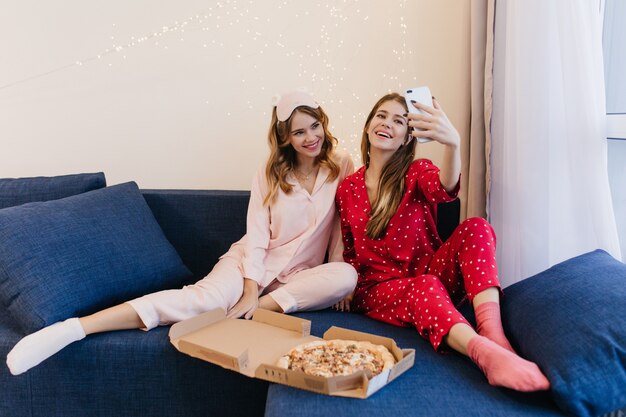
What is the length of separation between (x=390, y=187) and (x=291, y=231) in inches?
14.7

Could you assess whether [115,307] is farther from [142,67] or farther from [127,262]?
[142,67]

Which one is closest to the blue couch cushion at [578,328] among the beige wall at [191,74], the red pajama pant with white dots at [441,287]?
the red pajama pant with white dots at [441,287]

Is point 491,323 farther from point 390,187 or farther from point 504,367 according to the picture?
point 390,187

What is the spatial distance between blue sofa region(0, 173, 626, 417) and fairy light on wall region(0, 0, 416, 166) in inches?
20.8

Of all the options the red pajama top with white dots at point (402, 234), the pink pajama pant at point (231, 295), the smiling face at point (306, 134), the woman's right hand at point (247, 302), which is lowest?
the woman's right hand at point (247, 302)

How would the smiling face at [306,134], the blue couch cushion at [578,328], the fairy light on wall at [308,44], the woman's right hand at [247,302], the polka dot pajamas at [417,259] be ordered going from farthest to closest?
the fairy light on wall at [308,44]
the smiling face at [306,134]
the woman's right hand at [247,302]
the polka dot pajamas at [417,259]
the blue couch cushion at [578,328]

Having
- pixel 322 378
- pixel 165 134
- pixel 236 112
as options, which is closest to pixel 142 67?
pixel 165 134

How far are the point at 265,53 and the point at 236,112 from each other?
0.26m

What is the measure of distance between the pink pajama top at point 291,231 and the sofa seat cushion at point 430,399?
2.11 ft

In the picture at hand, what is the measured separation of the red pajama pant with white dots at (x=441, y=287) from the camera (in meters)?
1.43

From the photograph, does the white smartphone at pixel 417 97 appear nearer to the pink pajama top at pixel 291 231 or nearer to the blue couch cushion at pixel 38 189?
the pink pajama top at pixel 291 231

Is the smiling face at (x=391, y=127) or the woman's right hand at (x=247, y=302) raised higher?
the smiling face at (x=391, y=127)

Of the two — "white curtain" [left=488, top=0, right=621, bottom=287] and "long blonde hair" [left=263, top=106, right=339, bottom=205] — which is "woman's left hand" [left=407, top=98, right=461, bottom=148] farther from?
"long blonde hair" [left=263, top=106, right=339, bottom=205]

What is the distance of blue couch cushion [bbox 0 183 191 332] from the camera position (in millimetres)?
1544
